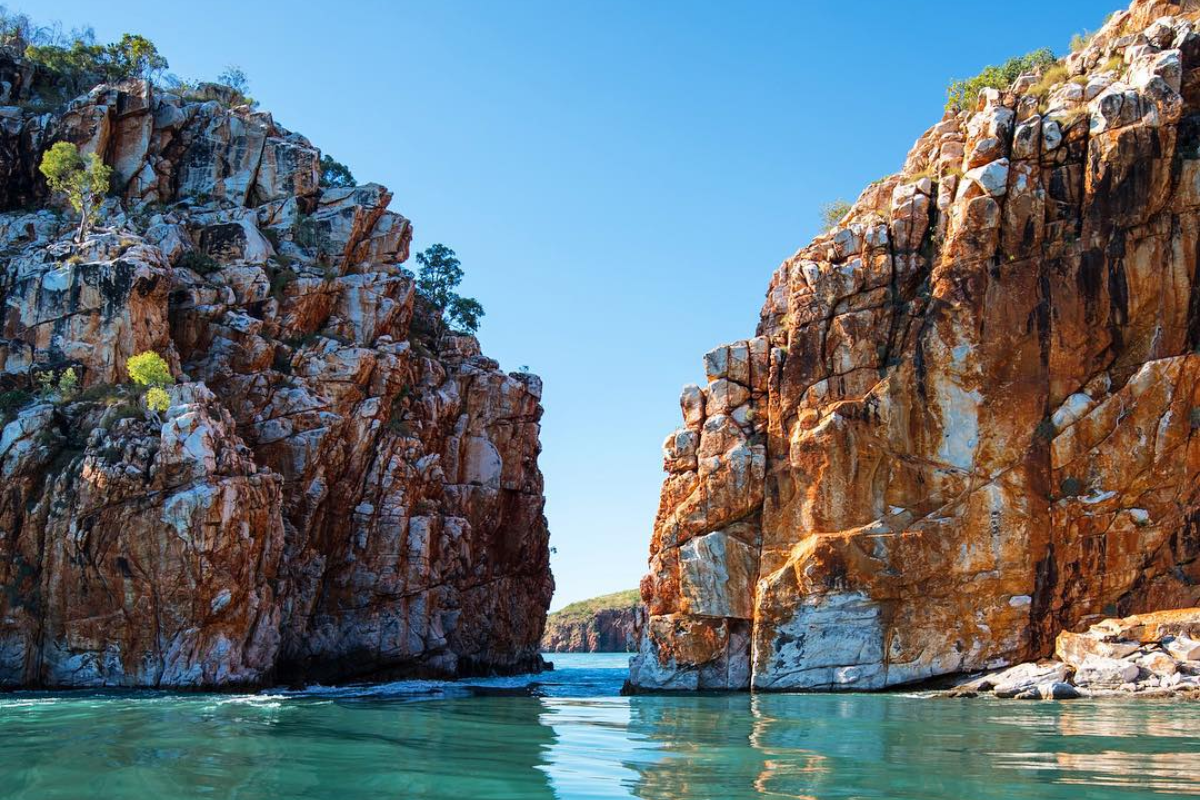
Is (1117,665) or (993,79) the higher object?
(993,79)

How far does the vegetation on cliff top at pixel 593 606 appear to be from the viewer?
567 feet

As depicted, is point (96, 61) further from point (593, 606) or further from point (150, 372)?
point (593, 606)

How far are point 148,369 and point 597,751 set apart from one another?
119 feet

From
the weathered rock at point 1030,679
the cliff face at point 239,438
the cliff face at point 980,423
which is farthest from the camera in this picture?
the cliff face at point 239,438

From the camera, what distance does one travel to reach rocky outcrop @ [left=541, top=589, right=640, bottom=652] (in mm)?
168875

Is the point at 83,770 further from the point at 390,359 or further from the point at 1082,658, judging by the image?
the point at 390,359

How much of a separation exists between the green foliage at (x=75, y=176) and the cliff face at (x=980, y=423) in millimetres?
37490

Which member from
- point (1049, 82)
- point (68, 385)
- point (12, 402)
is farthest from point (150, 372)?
point (1049, 82)

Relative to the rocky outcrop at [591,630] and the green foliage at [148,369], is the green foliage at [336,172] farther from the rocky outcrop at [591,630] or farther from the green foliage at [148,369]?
the rocky outcrop at [591,630]

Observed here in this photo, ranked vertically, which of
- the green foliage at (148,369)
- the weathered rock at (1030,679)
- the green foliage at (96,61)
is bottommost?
the weathered rock at (1030,679)

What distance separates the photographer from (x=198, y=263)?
60375 millimetres

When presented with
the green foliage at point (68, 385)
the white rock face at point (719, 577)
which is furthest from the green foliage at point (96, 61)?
the white rock face at point (719, 577)

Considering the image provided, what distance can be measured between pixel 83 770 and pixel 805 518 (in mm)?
33936

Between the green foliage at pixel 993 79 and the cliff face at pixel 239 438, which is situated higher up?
the green foliage at pixel 993 79
